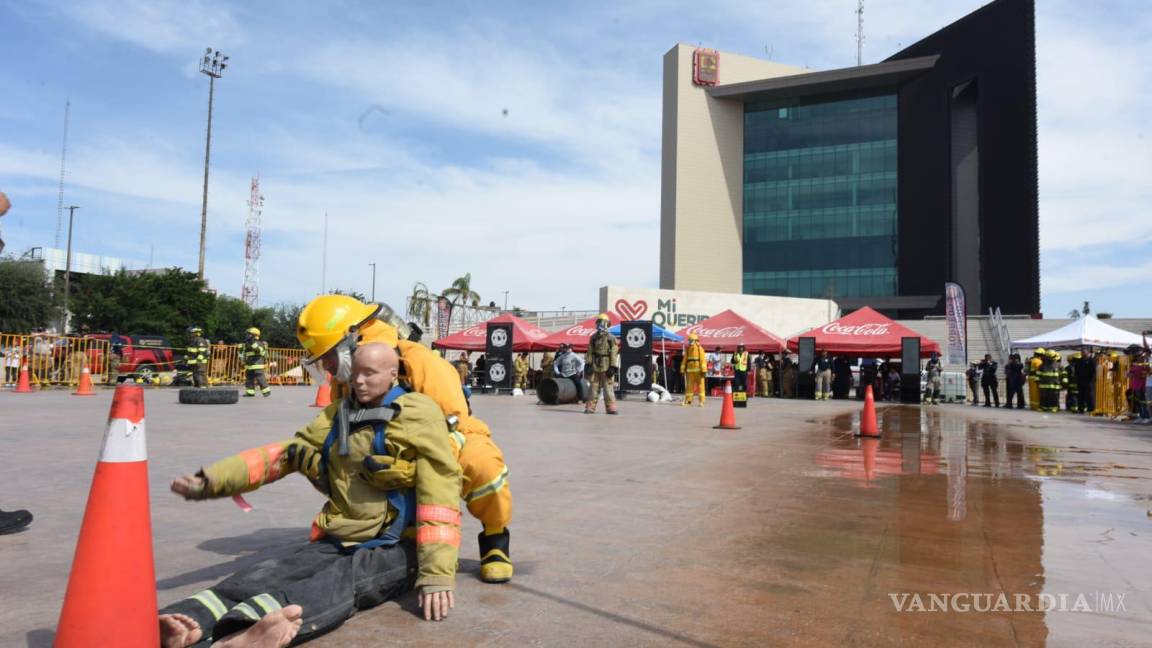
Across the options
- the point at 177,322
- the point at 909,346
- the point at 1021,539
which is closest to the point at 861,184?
the point at 909,346

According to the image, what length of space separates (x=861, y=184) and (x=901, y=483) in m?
69.1

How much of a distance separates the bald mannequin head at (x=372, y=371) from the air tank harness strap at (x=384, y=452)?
59mm

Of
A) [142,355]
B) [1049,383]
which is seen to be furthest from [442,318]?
[1049,383]

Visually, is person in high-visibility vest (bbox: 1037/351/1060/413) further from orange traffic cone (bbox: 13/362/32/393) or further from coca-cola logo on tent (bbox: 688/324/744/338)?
orange traffic cone (bbox: 13/362/32/393)

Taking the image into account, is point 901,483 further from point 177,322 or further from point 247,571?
point 177,322

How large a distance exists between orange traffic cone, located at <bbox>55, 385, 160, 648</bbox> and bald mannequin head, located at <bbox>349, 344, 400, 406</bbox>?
2.52ft

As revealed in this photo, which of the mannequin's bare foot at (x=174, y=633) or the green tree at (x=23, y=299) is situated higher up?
the green tree at (x=23, y=299)

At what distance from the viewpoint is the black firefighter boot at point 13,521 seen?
165 inches

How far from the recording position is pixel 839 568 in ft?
12.5

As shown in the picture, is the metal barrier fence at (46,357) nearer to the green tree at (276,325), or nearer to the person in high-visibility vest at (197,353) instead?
the person in high-visibility vest at (197,353)

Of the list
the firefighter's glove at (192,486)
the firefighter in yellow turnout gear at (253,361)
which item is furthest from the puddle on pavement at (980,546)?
the firefighter in yellow turnout gear at (253,361)

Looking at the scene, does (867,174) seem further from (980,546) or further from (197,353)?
(980,546)

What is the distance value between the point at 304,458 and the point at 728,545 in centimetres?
236

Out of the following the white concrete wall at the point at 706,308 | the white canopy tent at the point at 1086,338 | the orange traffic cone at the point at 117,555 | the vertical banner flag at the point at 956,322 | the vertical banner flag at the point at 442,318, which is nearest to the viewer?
the orange traffic cone at the point at 117,555
